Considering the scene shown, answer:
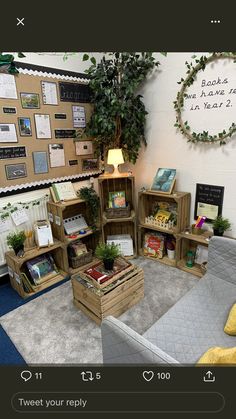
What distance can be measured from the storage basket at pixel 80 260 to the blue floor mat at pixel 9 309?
0.17 m

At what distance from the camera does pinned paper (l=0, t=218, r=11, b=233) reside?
2.25 metres

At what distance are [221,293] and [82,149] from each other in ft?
6.67

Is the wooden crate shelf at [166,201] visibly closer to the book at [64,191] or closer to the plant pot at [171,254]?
the plant pot at [171,254]

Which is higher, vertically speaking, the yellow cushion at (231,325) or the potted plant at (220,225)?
the potted plant at (220,225)

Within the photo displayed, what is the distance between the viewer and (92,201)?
2652mm

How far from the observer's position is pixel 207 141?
2.26 meters

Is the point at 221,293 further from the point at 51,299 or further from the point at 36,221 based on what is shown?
the point at 36,221

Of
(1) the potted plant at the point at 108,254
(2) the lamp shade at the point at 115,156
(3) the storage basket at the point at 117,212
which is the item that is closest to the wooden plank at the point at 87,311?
(1) the potted plant at the point at 108,254

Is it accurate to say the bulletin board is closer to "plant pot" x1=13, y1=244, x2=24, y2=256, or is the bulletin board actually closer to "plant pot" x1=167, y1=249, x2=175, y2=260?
"plant pot" x1=13, y1=244, x2=24, y2=256

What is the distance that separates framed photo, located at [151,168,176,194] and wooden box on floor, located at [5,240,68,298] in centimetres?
116

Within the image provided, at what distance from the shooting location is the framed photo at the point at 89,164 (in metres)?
2.88
